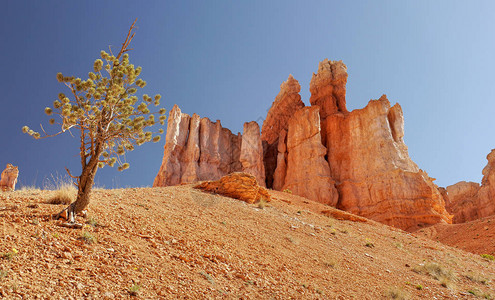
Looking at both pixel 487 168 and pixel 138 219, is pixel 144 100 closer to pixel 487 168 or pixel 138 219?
pixel 138 219

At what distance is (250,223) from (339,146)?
32852 mm

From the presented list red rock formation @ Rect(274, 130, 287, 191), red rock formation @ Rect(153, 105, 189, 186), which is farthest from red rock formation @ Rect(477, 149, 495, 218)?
red rock formation @ Rect(153, 105, 189, 186)

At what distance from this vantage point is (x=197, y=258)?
7.32 metres

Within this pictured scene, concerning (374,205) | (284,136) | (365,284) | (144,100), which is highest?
(284,136)

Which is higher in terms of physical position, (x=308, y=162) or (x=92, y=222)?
(x=308, y=162)

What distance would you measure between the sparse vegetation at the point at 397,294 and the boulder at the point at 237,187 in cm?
988

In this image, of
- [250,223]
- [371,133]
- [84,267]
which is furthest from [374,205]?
[84,267]

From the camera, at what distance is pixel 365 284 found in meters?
8.65

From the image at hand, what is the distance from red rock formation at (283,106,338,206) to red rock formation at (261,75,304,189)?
29.5 feet

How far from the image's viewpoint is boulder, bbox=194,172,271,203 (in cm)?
1744

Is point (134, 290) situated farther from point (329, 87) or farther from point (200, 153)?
point (329, 87)

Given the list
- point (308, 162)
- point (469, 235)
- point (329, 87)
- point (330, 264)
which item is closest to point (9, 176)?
point (308, 162)

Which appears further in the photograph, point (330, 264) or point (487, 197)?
point (487, 197)

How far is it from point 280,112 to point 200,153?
1843 cm
